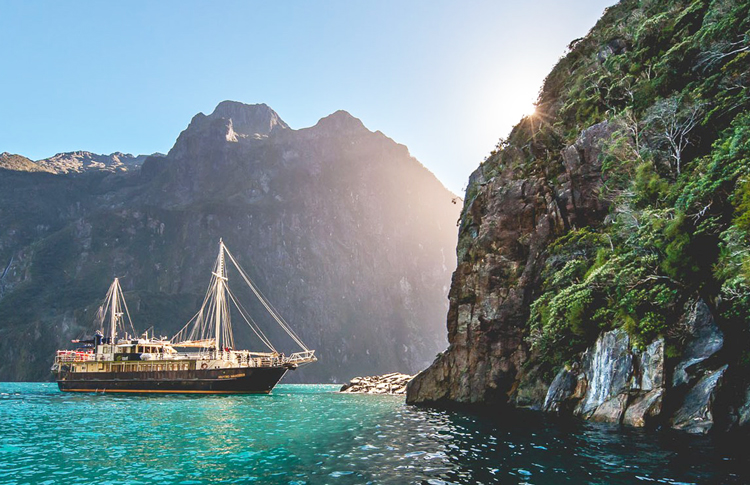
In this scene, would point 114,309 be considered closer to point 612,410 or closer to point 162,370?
point 162,370

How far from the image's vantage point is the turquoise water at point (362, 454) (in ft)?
33.7

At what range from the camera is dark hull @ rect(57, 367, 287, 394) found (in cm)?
4869

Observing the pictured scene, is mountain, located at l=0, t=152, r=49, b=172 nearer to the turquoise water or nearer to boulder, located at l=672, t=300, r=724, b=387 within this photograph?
the turquoise water

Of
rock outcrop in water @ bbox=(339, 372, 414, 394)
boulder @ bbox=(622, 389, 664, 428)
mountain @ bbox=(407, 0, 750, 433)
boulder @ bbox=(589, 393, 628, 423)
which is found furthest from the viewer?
rock outcrop in water @ bbox=(339, 372, 414, 394)

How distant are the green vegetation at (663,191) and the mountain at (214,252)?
13521 centimetres

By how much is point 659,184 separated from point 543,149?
55.0 feet

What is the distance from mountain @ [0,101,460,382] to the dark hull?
294 ft

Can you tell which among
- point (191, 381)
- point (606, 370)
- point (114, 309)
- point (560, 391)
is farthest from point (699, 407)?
point (114, 309)

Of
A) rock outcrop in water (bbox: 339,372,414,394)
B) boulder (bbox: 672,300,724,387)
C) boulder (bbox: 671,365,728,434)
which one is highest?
boulder (bbox: 672,300,724,387)

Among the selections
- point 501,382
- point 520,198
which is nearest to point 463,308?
point 501,382

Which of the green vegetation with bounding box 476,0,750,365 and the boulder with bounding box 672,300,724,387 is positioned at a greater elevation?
the green vegetation with bounding box 476,0,750,365

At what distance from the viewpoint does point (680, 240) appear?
16438 millimetres

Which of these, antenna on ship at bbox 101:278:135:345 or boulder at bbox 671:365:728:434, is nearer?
boulder at bbox 671:365:728:434

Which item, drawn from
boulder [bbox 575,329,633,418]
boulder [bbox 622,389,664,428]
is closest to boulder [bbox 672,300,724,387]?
boulder [bbox 622,389,664,428]
